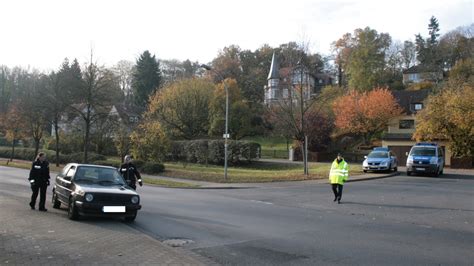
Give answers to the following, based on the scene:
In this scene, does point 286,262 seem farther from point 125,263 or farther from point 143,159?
point 143,159

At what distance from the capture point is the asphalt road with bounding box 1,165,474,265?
26.8 feet

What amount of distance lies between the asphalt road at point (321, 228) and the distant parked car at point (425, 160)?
11.9 metres

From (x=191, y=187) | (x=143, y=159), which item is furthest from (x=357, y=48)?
(x=191, y=187)

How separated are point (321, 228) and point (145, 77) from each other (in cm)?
7660

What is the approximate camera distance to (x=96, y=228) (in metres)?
10.2

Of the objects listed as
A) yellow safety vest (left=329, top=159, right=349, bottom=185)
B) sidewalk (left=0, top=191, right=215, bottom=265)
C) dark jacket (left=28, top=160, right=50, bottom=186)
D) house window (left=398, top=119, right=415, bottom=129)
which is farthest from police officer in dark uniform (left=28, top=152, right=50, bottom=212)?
house window (left=398, top=119, right=415, bottom=129)

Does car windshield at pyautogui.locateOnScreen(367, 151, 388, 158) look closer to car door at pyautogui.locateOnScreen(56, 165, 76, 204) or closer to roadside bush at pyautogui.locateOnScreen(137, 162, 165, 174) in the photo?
roadside bush at pyautogui.locateOnScreen(137, 162, 165, 174)

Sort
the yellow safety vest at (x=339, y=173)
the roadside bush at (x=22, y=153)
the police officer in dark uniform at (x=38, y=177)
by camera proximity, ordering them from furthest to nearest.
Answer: the roadside bush at (x=22, y=153) → the yellow safety vest at (x=339, y=173) → the police officer in dark uniform at (x=38, y=177)

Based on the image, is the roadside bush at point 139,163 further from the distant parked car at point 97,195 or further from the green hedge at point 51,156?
the distant parked car at point 97,195

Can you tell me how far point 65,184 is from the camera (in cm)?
1259

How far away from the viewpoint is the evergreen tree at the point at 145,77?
84312mm

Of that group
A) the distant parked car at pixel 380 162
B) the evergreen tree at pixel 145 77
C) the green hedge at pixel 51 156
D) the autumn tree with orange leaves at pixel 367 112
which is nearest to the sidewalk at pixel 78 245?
the distant parked car at pixel 380 162

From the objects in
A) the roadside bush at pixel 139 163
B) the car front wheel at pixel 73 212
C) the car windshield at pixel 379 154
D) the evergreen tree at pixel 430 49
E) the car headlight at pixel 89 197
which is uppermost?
the evergreen tree at pixel 430 49

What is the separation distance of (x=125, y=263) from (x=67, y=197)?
575 cm
